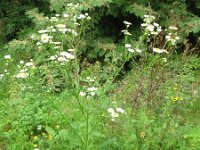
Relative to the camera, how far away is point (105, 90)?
398 centimetres

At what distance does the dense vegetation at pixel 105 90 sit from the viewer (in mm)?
3801

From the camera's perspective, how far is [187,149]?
4.04 metres

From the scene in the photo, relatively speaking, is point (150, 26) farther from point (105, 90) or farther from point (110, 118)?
point (110, 118)

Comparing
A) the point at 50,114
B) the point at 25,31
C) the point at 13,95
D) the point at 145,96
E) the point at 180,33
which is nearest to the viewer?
the point at 145,96

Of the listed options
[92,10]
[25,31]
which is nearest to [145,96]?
[92,10]

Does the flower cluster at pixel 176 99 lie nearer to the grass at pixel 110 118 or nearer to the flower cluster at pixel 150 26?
the grass at pixel 110 118

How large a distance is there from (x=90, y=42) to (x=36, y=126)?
9.32 feet

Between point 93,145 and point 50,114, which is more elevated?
point 93,145

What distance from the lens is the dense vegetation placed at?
150 inches

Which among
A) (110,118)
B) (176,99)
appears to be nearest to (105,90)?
(110,118)

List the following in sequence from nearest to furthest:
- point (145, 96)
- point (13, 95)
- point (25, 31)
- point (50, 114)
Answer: point (145, 96), point (50, 114), point (13, 95), point (25, 31)

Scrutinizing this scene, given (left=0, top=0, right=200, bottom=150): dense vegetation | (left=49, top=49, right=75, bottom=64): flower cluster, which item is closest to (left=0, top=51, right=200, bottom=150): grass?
(left=0, top=0, right=200, bottom=150): dense vegetation

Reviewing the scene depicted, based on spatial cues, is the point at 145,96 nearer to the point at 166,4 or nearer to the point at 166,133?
the point at 166,133

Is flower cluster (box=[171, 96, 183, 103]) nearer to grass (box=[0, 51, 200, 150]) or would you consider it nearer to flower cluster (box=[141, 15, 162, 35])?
grass (box=[0, 51, 200, 150])
